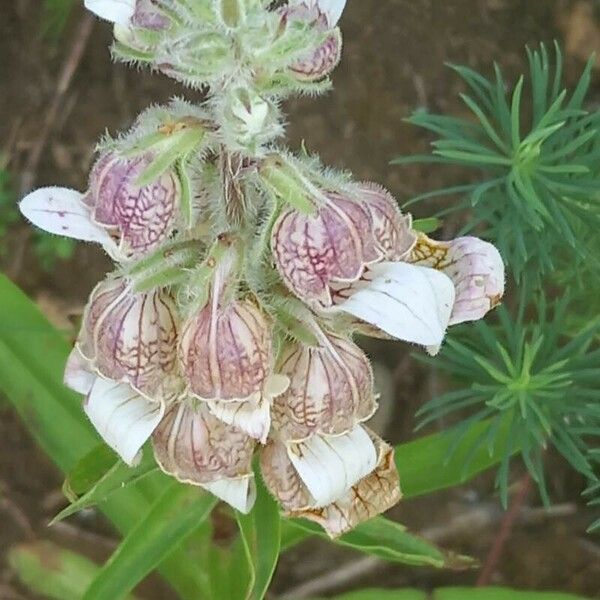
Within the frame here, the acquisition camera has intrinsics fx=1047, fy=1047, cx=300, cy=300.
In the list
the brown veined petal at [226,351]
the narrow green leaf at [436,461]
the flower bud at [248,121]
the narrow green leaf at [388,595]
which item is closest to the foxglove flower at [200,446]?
the brown veined petal at [226,351]

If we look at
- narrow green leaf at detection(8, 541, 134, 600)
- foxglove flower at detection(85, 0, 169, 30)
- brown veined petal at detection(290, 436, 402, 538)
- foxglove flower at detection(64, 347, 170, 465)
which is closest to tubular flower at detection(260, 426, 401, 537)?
brown veined petal at detection(290, 436, 402, 538)

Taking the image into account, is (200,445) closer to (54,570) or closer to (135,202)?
(135,202)

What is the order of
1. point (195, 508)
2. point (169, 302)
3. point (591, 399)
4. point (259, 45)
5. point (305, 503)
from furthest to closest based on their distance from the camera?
point (591, 399) < point (195, 508) < point (305, 503) < point (169, 302) < point (259, 45)

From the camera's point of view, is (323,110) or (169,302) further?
(323,110)

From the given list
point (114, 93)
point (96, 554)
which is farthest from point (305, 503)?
point (114, 93)

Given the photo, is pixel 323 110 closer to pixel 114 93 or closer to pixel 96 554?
pixel 114 93

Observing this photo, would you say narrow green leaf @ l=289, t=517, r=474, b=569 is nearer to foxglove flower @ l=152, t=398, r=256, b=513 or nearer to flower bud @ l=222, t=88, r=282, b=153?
foxglove flower @ l=152, t=398, r=256, b=513

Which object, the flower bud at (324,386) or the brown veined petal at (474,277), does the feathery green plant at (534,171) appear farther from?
the flower bud at (324,386)
